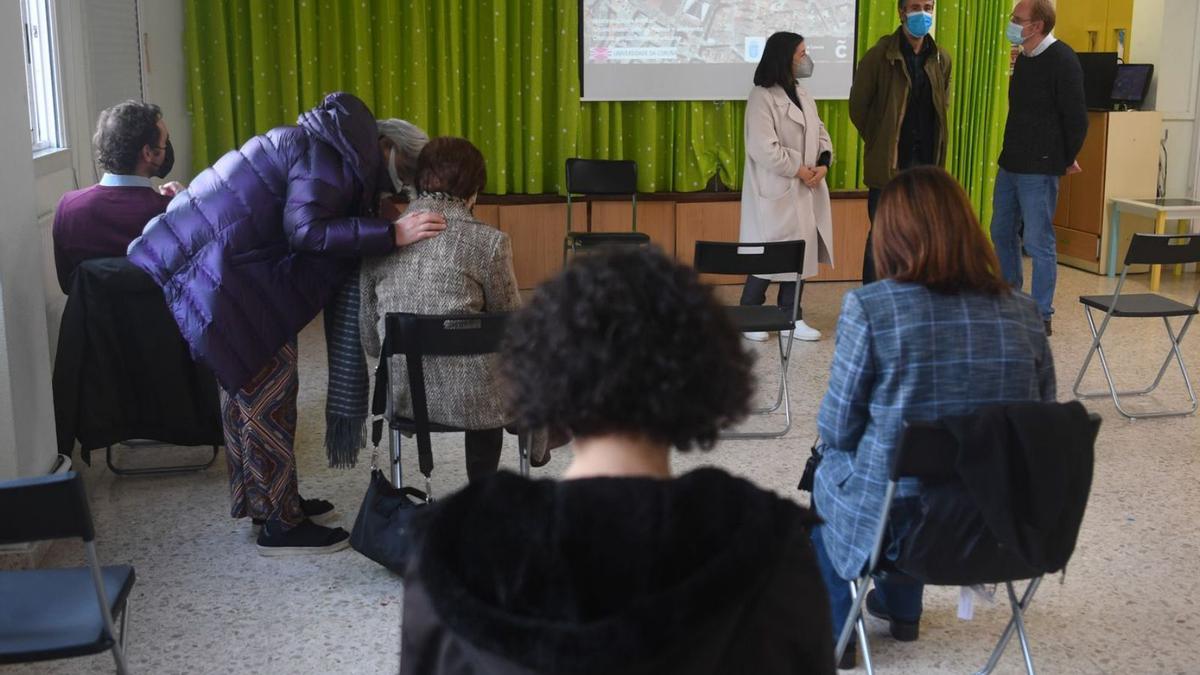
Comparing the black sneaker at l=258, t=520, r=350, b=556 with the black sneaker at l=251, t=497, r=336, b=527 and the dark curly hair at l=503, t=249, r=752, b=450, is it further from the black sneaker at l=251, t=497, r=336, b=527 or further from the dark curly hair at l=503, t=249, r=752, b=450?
the dark curly hair at l=503, t=249, r=752, b=450

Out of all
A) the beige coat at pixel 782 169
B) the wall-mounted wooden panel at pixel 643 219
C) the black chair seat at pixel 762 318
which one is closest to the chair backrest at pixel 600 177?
the wall-mounted wooden panel at pixel 643 219

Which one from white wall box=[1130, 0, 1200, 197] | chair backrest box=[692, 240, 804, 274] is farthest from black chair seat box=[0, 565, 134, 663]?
white wall box=[1130, 0, 1200, 197]

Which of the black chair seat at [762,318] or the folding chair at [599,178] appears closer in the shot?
the black chair seat at [762,318]

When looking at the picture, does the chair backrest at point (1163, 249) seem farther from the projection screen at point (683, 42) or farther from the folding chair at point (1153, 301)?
the projection screen at point (683, 42)

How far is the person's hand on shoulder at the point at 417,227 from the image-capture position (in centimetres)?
317

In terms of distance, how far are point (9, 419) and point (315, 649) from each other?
1058 millimetres

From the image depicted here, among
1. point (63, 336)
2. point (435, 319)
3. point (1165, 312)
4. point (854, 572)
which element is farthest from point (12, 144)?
point (1165, 312)

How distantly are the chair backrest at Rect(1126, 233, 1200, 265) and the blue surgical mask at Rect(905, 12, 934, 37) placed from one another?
1.68m

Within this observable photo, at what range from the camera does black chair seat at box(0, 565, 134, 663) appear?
82.7 inches

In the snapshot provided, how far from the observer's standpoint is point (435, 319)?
3.08 m

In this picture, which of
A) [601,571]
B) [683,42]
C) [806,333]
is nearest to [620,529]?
[601,571]

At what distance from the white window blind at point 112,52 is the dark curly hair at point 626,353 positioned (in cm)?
420

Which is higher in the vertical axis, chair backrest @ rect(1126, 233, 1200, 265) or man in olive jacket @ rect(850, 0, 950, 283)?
man in olive jacket @ rect(850, 0, 950, 283)

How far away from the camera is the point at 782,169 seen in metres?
5.94
